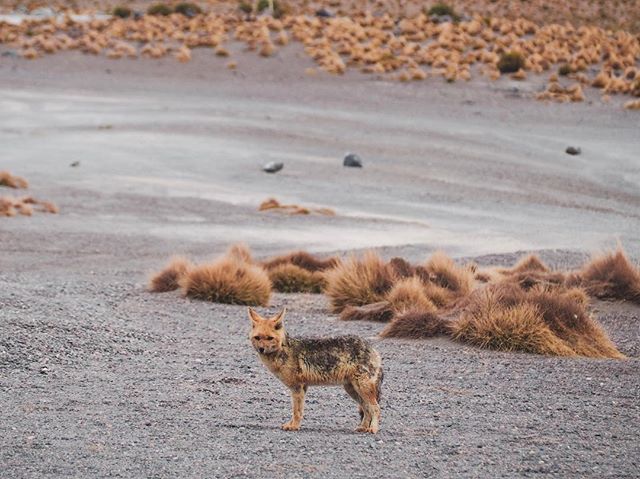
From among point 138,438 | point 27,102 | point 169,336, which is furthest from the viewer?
point 27,102

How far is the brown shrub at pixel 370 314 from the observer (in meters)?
15.8

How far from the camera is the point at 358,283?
55.2 ft

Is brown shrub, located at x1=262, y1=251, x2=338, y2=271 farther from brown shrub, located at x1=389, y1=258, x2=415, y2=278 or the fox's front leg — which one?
the fox's front leg

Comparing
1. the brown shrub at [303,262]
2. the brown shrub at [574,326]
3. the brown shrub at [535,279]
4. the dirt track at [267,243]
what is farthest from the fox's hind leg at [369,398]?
the brown shrub at [303,262]

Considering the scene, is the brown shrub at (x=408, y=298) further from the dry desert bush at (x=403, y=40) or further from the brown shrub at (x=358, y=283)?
the dry desert bush at (x=403, y=40)

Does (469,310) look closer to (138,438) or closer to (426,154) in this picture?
(138,438)

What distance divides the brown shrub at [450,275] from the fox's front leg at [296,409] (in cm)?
837

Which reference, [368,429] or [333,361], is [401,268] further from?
[333,361]

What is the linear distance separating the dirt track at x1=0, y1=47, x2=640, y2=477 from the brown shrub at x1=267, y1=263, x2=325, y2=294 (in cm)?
87

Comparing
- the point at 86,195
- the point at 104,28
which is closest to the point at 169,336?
the point at 86,195

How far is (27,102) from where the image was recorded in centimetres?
4650

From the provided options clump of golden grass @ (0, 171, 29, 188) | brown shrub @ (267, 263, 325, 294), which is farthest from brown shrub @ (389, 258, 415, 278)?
clump of golden grass @ (0, 171, 29, 188)

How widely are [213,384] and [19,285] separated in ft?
19.7

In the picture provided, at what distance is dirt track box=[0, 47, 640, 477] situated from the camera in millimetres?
8562
